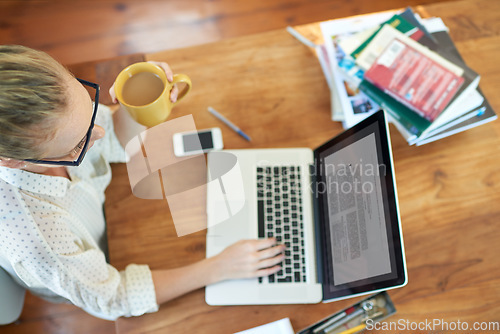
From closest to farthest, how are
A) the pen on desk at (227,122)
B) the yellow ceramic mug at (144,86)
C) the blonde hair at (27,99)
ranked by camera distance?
1. the blonde hair at (27,99)
2. the yellow ceramic mug at (144,86)
3. the pen on desk at (227,122)

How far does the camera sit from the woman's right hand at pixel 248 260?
0.88 meters

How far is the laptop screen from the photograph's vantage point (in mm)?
724

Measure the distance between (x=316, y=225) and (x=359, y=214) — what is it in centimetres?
15

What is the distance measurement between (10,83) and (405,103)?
82cm

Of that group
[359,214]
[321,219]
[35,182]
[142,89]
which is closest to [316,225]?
[321,219]

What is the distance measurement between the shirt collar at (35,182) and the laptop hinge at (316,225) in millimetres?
546

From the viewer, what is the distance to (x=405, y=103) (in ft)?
3.15

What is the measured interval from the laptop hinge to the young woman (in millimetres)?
84

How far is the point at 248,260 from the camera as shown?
2.90 ft

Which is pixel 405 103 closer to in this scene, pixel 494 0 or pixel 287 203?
pixel 287 203

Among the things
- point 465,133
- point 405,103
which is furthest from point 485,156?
point 405,103

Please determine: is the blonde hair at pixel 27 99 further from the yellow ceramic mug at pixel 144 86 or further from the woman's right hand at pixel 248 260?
the woman's right hand at pixel 248 260

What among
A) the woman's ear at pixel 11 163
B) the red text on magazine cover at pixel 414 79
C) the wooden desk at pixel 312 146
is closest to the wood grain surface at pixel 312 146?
the wooden desk at pixel 312 146

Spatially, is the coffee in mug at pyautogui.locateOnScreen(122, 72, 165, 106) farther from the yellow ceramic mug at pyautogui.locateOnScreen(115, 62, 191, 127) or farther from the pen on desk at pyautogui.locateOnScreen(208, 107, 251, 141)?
the pen on desk at pyautogui.locateOnScreen(208, 107, 251, 141)
